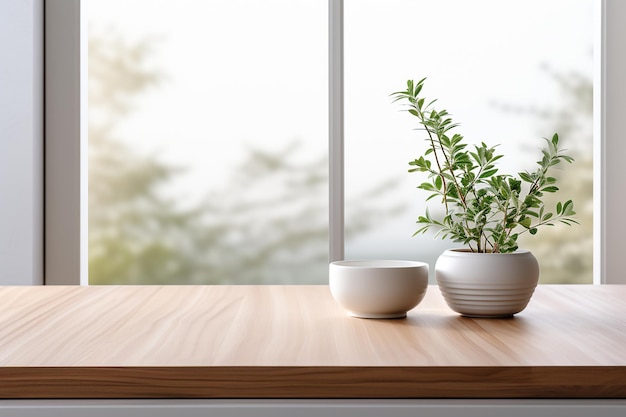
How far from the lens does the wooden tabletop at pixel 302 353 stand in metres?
0.68

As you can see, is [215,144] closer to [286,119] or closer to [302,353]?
[286,119]

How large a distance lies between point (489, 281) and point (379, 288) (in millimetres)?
154

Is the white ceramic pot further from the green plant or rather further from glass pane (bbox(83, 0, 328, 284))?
glass pane (bbox(83, 0, 328, 284))

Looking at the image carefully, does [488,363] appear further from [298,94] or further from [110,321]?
[298,94]

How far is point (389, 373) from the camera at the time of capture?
2.22 ft

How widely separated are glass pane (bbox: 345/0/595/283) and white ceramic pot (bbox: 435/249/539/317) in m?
2.86

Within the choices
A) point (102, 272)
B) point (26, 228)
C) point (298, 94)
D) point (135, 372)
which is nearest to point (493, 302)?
point (135, 372)

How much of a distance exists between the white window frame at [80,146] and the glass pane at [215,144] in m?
2.28

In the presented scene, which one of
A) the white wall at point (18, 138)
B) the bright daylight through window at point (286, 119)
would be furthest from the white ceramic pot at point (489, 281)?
the bright daylight through window at point (286, 119)

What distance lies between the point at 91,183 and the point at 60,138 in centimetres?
347

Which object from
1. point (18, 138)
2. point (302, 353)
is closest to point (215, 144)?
point (18, 138)

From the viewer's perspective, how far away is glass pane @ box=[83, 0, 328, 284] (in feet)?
16.1

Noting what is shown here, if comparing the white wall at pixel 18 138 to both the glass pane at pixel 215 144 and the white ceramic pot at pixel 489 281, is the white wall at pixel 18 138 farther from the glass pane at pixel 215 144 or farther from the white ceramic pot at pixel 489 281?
the glass pane at pixel 215 144

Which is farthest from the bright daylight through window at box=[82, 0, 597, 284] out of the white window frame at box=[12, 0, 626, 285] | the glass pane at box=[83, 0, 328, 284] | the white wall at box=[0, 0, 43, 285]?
the white wall at box=[0, 0, 43, 285]
